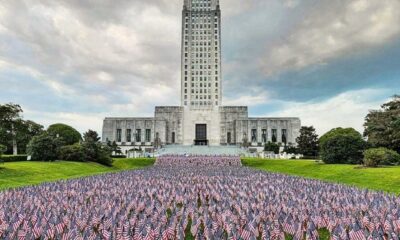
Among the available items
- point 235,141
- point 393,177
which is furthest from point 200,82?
point 393,177

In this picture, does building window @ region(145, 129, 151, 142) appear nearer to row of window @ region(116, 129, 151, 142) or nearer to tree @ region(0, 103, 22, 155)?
row of window @ region(116, 129, 151, 142)

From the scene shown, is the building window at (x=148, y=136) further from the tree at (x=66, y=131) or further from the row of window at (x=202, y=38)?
the tree at (x=66, y=131)

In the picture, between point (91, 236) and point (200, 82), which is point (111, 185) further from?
point (200, 82)

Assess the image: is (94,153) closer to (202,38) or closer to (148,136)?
(148,136)

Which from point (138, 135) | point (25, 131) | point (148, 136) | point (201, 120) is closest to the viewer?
point (25, 131)

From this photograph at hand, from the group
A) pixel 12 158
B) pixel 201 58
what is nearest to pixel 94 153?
pixel 12 158

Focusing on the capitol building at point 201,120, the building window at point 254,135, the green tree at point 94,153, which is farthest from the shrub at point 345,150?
the building window at point 254,135

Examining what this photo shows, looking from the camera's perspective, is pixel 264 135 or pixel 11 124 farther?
pixel 264 135
